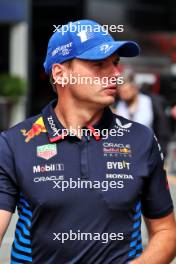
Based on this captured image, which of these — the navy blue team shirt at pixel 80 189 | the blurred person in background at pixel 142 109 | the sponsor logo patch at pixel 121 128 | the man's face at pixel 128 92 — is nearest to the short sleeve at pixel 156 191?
the navy blue team shirt at pixel 80 189

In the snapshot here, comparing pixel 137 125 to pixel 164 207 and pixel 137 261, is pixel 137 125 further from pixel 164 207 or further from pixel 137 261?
pixel 137 261

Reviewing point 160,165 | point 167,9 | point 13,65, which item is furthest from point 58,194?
point 167,9

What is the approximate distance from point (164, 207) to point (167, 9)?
943 inches

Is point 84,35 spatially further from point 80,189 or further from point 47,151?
point 80,189

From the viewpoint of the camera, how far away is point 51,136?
2762mm

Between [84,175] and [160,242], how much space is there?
1.24 ft

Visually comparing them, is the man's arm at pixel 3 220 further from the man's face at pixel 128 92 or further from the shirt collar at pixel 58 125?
the man's face at pixel 128 92

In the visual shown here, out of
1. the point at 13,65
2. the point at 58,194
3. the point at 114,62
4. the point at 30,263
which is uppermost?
the point at 114,62

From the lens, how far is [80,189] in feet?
8.73

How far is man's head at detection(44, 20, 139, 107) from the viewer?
278 cm

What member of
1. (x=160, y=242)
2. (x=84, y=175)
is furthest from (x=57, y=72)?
(x=160, y=242)

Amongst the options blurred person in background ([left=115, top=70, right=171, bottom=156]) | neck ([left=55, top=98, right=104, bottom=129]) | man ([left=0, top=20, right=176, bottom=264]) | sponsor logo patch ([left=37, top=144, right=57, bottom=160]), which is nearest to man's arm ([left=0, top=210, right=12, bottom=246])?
man ([left=0, top=20, right=176, bottom=264])

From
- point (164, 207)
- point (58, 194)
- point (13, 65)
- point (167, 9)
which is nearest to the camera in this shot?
point (58, 194)

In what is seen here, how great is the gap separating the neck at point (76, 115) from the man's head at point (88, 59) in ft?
0.10
